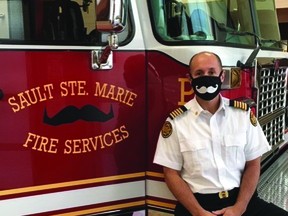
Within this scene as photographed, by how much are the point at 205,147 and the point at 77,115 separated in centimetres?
59

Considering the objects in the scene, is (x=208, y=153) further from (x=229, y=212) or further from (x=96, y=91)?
(x=96, y=91)

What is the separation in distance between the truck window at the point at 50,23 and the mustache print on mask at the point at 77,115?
0.29m

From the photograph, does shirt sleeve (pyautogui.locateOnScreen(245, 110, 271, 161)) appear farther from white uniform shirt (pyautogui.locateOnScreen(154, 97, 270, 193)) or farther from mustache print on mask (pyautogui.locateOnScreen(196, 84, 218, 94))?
mustache print on mask (pyautogui.locateOnScreen(196, 84, 218, 94))

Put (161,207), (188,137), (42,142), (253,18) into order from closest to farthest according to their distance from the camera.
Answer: (42,142), (188,137), (161,207), (253,18)

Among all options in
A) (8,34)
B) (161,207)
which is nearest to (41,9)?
(8,34)

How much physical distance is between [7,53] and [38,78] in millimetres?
157

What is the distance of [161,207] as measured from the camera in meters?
2.07

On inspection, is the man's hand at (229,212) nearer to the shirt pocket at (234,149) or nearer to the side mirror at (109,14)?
the shirt pocket at (234,149)

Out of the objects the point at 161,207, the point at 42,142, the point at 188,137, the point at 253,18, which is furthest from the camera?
the point at 253,18

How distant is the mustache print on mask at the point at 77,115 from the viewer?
Answer: 176 cm

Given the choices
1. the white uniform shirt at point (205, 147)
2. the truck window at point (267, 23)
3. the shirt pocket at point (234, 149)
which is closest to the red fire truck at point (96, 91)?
the white uniform shirt at point (205, 147)

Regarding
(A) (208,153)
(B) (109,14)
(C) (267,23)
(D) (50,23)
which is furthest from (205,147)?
(C) (267,23)

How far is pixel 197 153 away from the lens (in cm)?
190

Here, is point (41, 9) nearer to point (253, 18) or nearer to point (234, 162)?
point (234, 162)
